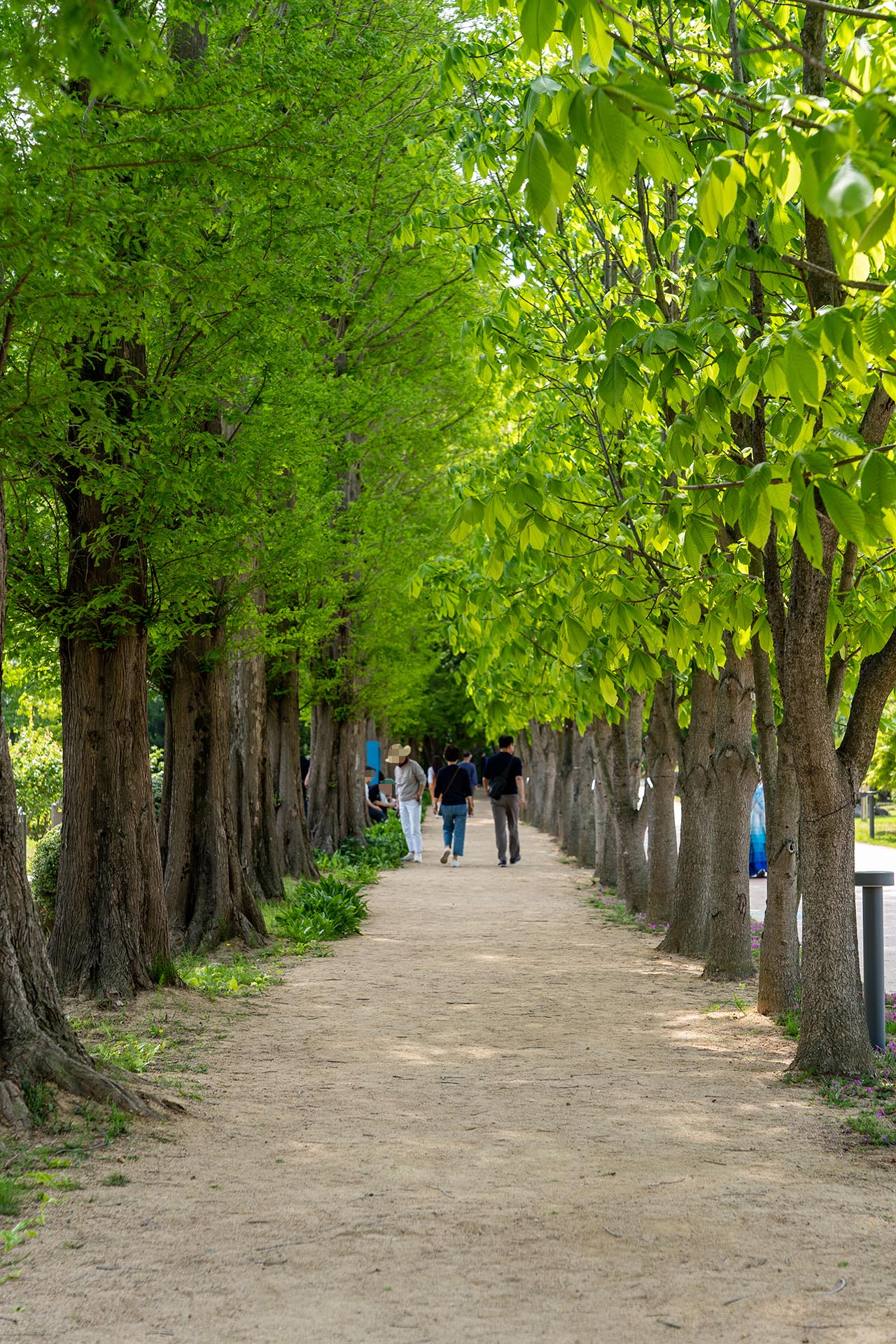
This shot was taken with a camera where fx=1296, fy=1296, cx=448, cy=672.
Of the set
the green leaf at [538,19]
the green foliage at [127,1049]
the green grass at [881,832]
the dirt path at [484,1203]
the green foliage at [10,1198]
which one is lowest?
the green grass at [881,832]

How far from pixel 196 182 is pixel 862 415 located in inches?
151

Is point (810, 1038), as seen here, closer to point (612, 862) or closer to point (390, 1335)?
point (390, 1335)

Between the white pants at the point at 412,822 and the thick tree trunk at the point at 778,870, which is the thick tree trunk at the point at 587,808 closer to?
the white pants at the point at 412,822

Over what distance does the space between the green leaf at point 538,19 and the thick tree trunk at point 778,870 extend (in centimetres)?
589

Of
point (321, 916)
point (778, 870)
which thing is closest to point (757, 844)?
point (321, 916)

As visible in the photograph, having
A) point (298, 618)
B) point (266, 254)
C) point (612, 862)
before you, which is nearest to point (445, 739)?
point (612, 862)

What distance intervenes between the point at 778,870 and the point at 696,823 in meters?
2.89

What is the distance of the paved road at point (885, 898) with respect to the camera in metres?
11.2

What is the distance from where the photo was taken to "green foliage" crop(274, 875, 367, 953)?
13.1 m

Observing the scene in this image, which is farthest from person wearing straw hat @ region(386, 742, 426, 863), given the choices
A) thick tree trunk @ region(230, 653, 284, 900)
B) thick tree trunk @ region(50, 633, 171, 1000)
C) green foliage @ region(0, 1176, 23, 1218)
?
green foliage @ region(0, 1176, 23, 1218)

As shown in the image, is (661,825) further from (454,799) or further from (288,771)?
(454,799)

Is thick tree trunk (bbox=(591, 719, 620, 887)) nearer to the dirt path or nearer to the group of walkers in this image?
the group of walkers

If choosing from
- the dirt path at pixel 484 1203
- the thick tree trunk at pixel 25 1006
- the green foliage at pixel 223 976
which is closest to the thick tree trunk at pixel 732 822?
the dirt path at pixel 484 1203

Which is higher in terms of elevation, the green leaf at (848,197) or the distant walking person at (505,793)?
the green leaf at (848,197)
